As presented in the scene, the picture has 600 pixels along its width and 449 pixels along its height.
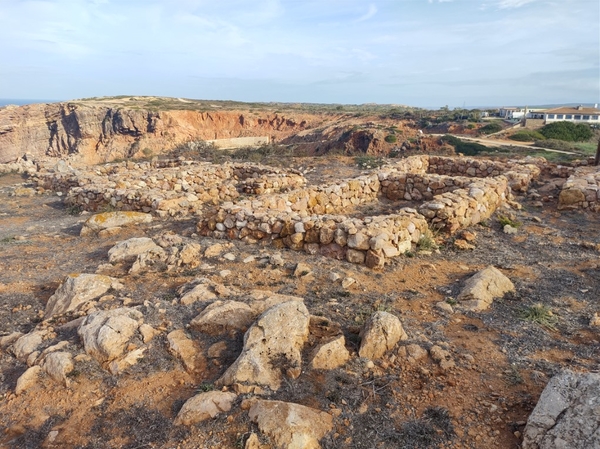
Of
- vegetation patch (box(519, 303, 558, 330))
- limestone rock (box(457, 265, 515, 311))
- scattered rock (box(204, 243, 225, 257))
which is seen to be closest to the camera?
vegetation patch (box(519, 303, 558, 330))

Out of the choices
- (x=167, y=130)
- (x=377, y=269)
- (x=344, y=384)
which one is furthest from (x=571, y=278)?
(x=167, y=130)

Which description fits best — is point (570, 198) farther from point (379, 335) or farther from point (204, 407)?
point (204, 407)

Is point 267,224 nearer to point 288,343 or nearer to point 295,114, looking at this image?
point 288,343

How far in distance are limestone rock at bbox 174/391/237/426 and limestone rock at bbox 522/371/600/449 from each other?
203 centimetres

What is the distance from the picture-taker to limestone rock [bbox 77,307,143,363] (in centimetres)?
349

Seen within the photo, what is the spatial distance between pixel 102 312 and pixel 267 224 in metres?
3.29

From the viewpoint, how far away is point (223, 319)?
3.92 m

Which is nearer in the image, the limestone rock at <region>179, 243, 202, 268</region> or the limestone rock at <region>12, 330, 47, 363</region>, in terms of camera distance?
the limestone rock at <region>12, 330, 47, 363</region>

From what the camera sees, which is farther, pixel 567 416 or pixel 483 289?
pixel 483 289

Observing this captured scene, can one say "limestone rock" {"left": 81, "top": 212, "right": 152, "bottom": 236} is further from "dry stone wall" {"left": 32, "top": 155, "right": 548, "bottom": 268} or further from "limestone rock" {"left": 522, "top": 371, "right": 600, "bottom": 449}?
"limestone rock" {"left": 522, "top": 371, "right": 600, "bottom": 449}

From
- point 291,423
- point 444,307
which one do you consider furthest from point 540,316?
point 291,423

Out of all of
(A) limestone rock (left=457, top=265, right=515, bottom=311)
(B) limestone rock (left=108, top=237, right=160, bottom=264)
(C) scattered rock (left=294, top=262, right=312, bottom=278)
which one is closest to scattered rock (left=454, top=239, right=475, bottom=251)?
(A) limestone rock (left=457, top=265, right=515, bottom=311)

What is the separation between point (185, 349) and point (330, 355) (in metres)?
1.35

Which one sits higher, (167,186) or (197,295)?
(167,186)
